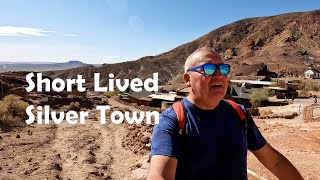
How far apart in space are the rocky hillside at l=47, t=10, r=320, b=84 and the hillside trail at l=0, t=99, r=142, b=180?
7277 centimetres

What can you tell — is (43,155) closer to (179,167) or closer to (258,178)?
(258,178)

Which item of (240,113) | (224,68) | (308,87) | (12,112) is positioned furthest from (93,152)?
(308,87)

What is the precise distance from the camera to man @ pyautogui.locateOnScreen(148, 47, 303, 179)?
203 cm

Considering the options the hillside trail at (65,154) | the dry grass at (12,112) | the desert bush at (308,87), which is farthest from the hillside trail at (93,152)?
the desert bush at (308,87)

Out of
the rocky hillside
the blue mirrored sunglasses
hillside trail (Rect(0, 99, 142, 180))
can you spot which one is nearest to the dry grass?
hillside trail (Rect(0, 99, 142, 180))

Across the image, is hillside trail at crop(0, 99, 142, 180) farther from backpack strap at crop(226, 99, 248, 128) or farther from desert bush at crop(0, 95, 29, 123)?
backpack strap at crop(226, 99, 248, 128)

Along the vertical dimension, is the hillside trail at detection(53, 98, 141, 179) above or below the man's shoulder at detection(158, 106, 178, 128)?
below

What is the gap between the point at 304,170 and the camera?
928cm

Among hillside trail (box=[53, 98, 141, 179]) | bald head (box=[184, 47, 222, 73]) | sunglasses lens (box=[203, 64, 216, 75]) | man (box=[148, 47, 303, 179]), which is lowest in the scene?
hillside trail (box=[53, 98, 141, 179])

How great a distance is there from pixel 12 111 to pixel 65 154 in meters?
11.5

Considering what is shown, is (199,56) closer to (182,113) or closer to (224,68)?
(224,68)

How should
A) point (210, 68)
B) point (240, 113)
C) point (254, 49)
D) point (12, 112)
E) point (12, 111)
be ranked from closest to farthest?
point (210, 68) → point (240, 113) → point (12, 112) → point (12, 111) → point (254, 49)

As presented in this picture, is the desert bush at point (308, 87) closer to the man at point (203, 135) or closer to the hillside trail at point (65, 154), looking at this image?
the hillside trail at point (65, 154)

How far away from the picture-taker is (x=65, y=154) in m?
15.8
